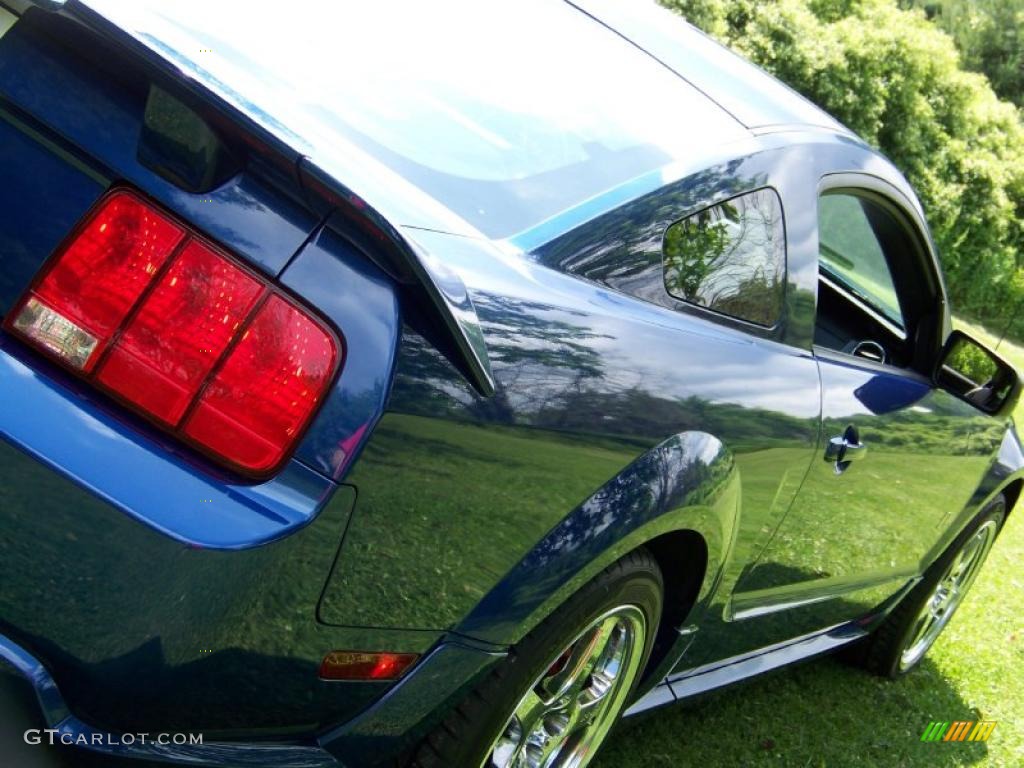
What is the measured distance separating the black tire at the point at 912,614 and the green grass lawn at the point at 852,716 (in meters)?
0.08

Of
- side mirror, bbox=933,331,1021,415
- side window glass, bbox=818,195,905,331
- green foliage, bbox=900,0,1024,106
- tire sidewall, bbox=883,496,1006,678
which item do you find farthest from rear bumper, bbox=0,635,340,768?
green foliage, bbox=900,0,1024,106

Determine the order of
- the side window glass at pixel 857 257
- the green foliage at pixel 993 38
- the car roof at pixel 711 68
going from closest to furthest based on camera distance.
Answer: the car roof at pixel 711 68
the side window glass at pixel 857 257
the green foliage at pixel 993 38

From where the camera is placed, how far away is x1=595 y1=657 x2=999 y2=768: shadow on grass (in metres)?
3.53

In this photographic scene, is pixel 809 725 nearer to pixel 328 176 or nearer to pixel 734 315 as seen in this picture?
pixel 734 315

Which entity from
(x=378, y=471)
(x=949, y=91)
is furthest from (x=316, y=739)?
(x=949, y=91)

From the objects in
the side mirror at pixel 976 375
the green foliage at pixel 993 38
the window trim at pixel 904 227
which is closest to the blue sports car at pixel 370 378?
the window trim at pixel 904 227

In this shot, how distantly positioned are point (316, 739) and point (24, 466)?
658mm

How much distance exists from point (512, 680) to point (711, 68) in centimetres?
173

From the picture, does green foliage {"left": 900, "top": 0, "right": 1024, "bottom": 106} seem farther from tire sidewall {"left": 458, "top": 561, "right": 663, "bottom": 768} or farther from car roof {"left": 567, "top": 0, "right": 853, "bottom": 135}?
tire sidewall {"left": 458, "top": 561, "right": 663, "bottom": 768}

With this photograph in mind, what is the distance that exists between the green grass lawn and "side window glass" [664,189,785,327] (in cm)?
109

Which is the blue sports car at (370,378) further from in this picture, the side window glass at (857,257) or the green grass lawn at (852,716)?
the green grass lawn at (852,716)

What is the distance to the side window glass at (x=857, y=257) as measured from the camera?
3381 mm

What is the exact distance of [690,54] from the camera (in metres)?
3.19

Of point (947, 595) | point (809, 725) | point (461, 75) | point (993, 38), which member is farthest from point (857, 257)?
point (993, 38)
